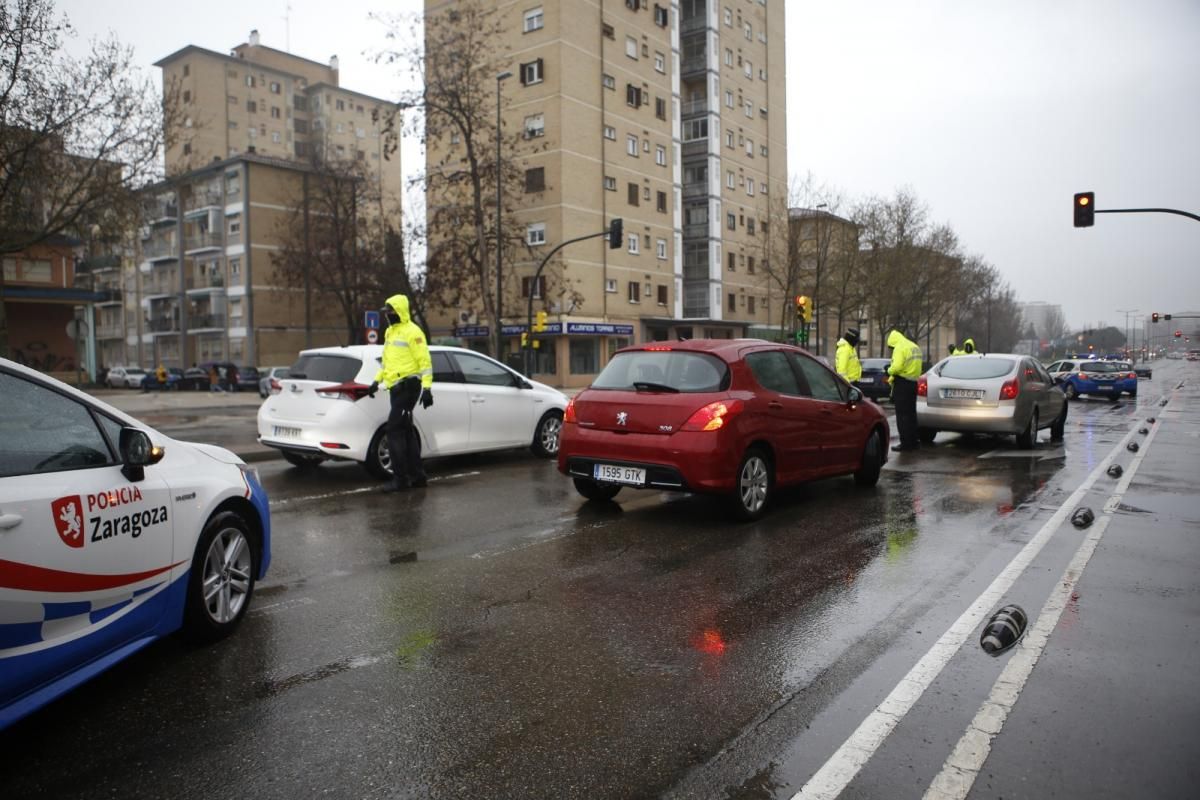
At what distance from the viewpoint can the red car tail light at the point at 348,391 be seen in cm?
936

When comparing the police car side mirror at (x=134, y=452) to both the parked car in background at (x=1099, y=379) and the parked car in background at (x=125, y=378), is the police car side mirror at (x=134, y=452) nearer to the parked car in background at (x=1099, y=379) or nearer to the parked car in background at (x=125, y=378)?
the parked car in background at (x=1099, y=379)

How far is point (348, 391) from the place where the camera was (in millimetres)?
9359

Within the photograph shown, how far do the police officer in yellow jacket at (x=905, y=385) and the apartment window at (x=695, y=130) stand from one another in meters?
47.0

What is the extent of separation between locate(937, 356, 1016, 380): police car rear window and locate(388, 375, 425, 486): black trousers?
8512 mm

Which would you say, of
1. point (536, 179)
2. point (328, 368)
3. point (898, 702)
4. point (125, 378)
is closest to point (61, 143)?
point (328, 368)

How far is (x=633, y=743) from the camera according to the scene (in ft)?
10.3

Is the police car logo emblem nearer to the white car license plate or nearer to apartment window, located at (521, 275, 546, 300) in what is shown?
the white car license plate

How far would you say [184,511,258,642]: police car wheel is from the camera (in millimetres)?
4090

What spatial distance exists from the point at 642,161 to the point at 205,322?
1308 inches

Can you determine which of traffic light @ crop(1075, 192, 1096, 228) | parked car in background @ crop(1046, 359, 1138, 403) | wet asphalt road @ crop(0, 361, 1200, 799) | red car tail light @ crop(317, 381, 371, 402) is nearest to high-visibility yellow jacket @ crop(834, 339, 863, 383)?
wet asphalt road @ crop(0, 361, 1200, 799)

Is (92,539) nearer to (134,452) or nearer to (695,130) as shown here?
(134,452)

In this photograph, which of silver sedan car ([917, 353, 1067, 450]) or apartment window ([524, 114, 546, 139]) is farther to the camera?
apartment window ([524, 114, 546, 139])

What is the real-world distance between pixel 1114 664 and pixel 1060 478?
6.68 m

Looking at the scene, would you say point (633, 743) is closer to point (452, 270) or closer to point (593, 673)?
point (593, 673)
